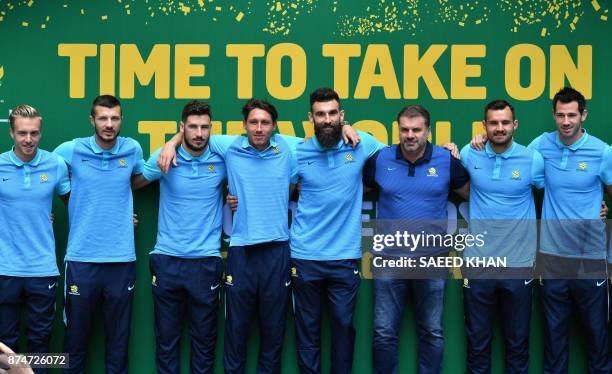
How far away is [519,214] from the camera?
520cm

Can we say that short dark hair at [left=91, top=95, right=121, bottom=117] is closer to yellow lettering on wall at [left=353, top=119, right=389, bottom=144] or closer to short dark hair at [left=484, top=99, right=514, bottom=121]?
yellow lettering on wall at [left=353, top=119, right=389, bottom=144]

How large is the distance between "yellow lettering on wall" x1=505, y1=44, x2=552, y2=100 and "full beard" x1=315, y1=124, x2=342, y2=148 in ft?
4.65

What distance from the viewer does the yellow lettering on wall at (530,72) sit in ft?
18.8

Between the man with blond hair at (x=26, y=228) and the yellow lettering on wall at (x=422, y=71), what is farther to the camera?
the yellow lettering on wall at (x=422, y=71)

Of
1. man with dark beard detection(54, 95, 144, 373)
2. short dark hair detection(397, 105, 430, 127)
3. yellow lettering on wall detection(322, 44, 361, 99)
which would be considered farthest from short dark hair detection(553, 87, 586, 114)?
man with dark beard detection(54, 95, 144, 373)

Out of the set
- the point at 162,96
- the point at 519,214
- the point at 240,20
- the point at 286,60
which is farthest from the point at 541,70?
the point at 162,96

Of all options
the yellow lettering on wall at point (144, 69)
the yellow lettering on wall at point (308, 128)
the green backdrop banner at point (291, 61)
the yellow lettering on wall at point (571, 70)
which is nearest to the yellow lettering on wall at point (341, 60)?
the green backdrop banner at point (291, 61)

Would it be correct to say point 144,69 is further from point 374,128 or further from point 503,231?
point 503,231

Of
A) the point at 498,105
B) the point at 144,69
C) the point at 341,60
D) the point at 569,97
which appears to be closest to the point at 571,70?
the point at 569,97

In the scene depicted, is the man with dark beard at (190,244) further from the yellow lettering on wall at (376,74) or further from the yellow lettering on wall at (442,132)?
the yellow lettering on wall at (442,132)

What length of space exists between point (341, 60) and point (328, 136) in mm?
851

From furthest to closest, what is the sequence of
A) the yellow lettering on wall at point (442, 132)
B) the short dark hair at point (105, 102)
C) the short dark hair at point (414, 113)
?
the yellow lettering on wall at point (442, 132), the short dark hair at point (105, 102), the short dark hair at point (414, 113)

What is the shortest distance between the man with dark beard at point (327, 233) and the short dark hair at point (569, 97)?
4.24 feet

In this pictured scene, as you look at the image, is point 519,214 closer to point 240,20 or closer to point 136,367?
point 240,20
